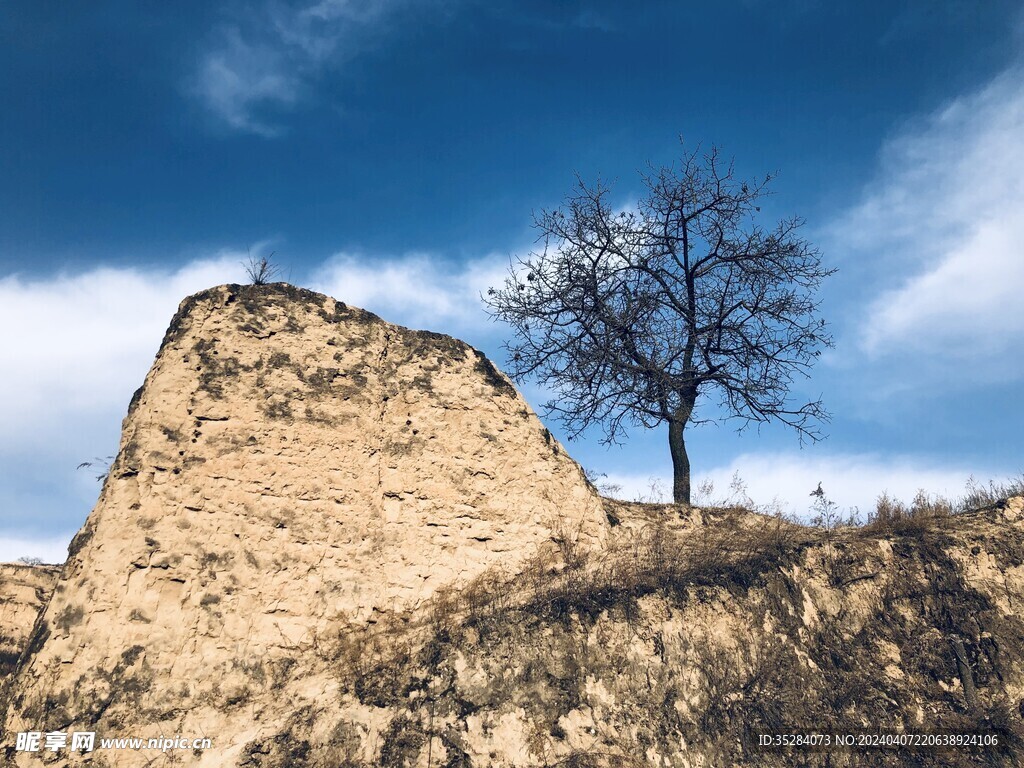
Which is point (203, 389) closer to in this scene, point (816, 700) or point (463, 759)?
point (463, 759)

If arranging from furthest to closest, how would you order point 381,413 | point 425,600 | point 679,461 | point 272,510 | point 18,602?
point 679,461 < point 18,602 < point 381,413 < point 425,600 < point 272,510

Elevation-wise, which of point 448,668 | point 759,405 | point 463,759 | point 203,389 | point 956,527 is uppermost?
point 759,405

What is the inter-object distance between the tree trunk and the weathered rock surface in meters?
10.2

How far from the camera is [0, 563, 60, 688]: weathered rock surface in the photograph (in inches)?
422

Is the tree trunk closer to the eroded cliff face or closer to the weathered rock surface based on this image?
the eroded cliff face

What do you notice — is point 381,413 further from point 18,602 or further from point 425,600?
point 18,602

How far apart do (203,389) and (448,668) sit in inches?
164

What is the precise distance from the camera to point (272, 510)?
357 inches

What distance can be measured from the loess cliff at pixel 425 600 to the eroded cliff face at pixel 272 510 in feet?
0.09

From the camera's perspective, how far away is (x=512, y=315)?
16.8 m

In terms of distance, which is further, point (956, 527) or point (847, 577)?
point (956, 527)

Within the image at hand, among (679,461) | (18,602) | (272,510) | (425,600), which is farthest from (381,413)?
(679,461)

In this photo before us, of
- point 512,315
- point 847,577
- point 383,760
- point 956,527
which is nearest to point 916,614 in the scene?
point 847,577

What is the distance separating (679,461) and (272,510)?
28.4 ft
